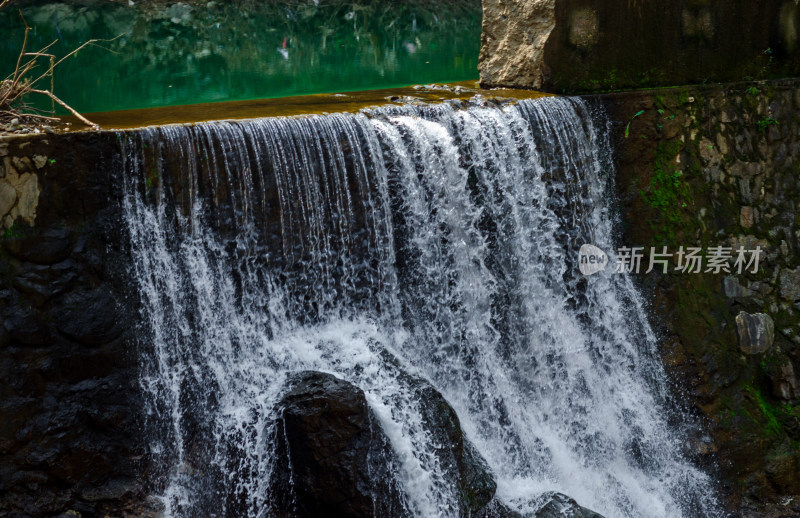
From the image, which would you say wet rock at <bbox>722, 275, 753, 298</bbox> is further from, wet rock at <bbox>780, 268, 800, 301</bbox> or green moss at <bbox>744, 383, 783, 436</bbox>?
green moss at <bbox>744, 383, 783, 436</bbox>

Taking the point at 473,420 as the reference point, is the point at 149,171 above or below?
above

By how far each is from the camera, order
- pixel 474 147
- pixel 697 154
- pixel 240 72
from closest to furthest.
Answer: pixel 474 147 → pixel 697 154 → pixel 240 72

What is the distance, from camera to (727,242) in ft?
20.3

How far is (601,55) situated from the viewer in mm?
6469

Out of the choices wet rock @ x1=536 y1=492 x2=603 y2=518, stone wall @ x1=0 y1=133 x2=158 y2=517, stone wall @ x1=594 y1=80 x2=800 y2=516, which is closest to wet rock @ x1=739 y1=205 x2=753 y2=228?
stone wall @ x1=594 y1=80 x2=800 y2=516

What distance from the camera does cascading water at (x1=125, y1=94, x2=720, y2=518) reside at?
4.65 m

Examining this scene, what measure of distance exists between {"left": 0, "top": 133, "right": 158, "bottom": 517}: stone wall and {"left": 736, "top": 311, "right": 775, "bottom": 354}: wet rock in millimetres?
4483

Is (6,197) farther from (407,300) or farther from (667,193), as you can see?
(667,193)

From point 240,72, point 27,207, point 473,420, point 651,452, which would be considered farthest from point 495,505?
point 240,72

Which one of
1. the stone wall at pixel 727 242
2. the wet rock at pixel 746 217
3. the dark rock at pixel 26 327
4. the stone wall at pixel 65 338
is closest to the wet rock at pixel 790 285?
the stone wall at pixel 727 242

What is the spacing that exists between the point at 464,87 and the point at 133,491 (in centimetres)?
451

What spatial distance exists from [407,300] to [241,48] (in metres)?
11.4

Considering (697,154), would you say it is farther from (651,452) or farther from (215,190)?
(215,190)

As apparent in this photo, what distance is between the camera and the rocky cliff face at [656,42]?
254 inches
